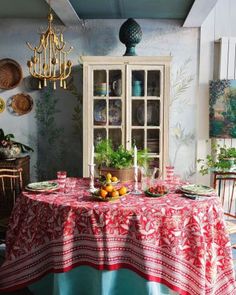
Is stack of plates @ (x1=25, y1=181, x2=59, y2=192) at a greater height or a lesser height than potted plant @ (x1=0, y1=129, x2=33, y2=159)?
lesser

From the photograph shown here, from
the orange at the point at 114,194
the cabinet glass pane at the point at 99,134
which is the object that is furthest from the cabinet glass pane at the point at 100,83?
the orange at the point at 114,194

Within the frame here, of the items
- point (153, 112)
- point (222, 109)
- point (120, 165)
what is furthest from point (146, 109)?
point (120, 165)

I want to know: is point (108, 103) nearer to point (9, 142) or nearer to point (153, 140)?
point (153, 140)

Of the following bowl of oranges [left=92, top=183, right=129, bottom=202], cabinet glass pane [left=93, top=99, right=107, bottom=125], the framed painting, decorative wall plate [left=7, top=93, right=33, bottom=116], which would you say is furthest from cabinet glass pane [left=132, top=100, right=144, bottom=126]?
bowl of oranges [left=92, top=183, right=129, bottom=202]

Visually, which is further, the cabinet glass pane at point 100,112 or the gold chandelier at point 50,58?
the cabinet glass pane at point 100,112

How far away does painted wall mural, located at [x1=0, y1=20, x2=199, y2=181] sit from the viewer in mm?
4082

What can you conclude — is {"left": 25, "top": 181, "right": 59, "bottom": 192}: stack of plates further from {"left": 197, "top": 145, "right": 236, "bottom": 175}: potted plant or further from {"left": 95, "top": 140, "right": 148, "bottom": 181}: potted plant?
{"left": 197, "top": 145, "right": 236, "bottom": 175}: potted plant

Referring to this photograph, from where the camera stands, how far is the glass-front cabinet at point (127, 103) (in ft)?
12.2

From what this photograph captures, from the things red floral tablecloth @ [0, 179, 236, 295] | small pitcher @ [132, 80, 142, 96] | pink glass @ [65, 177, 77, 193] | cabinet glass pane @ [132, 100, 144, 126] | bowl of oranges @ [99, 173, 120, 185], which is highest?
small pitcher @ [132, 80, 142, 96]

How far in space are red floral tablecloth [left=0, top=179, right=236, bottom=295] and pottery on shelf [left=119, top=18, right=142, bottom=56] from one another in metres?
2.03

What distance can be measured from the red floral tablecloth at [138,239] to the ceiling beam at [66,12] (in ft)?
6.13

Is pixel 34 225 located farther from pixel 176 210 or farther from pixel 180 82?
pixel 180 82

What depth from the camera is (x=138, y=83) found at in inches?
149

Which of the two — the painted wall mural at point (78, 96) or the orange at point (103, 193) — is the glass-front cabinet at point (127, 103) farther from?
the orange at point (103, 193)
